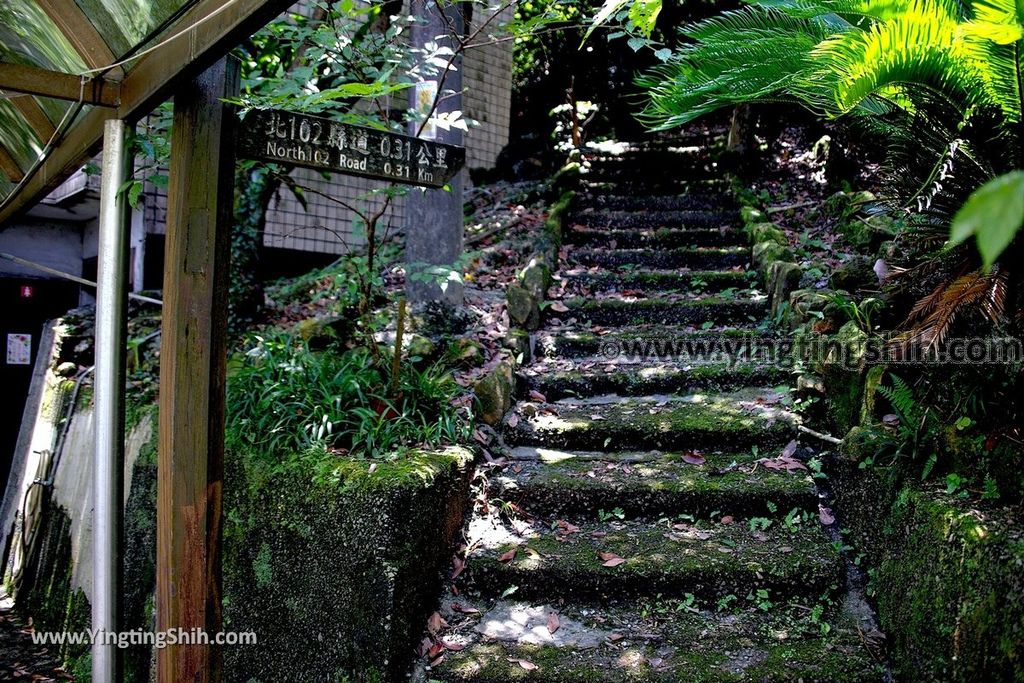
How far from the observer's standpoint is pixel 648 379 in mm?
5039

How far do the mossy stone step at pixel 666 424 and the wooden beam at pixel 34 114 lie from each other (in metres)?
3.11

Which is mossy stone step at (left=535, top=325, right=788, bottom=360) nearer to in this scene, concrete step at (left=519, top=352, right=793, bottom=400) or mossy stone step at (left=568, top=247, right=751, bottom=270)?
concrete step at (left=519, top=352, right=793, bottom=400)

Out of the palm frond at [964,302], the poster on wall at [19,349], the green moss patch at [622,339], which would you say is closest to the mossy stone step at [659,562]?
the palm frond at [964,302]

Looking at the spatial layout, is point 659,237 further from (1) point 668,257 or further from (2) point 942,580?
(2) point 942,580

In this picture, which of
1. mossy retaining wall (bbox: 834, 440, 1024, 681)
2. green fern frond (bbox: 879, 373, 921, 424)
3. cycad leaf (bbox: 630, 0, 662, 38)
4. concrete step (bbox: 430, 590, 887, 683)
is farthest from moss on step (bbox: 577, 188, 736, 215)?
concrete step (bbox: 430, 590, 887, 683)

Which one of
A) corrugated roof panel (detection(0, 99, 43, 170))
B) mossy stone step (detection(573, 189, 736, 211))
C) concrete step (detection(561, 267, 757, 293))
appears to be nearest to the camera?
corrugated roof panel (detection(0, 99, 43, 170))

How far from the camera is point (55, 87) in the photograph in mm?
2701

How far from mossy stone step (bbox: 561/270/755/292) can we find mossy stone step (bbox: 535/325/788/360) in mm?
728

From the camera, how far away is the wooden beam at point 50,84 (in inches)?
105

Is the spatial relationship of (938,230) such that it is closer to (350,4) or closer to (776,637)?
(776,637)

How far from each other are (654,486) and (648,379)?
1.22m

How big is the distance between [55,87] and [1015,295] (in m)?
3.98

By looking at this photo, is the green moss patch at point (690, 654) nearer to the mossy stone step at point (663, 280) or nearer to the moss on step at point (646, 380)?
the moss on step at point (646, 380)

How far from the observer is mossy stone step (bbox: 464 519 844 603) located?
3.39m
